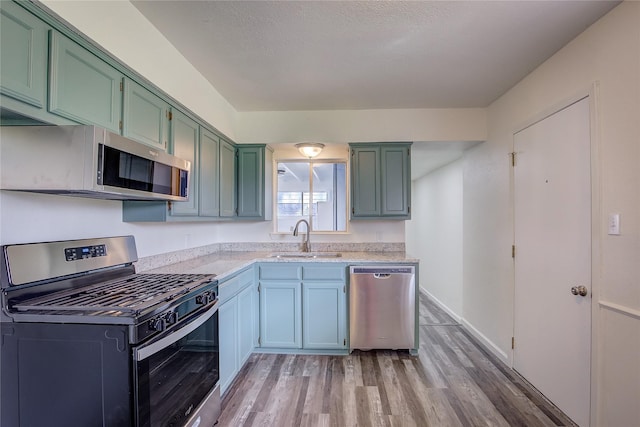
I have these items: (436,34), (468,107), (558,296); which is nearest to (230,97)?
(436,34)

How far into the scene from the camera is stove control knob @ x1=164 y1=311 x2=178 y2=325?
125 cm

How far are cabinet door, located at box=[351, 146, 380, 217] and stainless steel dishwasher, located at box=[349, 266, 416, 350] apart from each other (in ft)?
2.34

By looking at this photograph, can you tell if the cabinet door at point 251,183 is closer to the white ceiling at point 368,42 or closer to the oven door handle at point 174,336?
the white ceiling at point 368,42

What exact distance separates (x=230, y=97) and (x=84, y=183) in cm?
199

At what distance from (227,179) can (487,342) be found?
10.4 feet

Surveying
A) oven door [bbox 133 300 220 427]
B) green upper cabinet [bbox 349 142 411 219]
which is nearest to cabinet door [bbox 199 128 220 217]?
oven door [bbox 133 300 220 427]

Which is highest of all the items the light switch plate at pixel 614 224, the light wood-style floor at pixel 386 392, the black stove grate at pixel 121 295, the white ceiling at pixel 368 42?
the white ceiling at pixel 368 42

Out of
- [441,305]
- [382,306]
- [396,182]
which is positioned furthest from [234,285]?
[441,305]

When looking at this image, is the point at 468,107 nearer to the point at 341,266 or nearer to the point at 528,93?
the point at 528,93

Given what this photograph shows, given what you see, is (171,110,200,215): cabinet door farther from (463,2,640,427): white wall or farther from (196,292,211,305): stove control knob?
(463,2,640,427): white wall

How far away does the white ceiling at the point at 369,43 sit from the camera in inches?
63.4

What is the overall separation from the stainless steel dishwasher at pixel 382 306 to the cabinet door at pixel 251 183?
50.4 inches

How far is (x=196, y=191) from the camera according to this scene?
224 cm

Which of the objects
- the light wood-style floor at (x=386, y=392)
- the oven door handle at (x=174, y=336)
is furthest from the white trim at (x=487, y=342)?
the oven door handle at (x=174, y=336)
